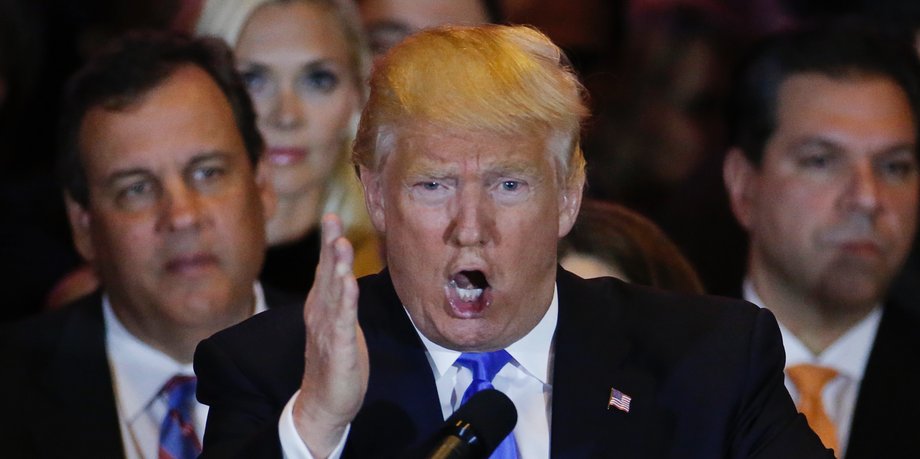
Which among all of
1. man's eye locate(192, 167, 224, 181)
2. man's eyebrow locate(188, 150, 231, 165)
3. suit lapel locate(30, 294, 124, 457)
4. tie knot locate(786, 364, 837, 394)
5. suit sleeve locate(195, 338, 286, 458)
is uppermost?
man's eyebrow locate(188, 150, 231, 165)

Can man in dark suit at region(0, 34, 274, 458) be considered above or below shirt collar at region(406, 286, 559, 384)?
below

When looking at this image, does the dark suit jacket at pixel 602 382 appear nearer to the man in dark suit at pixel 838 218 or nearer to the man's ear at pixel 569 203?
the man's ear at pixel 569 203

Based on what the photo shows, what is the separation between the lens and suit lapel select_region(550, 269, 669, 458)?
7.57ft

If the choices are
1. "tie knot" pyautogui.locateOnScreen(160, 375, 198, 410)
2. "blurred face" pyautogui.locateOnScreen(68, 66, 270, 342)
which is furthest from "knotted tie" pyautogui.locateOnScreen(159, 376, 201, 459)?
"blurred face" pyautogui.locateOnScreen(68, 66, 270, 342)

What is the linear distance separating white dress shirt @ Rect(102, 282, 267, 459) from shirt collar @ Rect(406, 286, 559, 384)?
104cm

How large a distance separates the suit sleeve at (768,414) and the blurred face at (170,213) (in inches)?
52.2

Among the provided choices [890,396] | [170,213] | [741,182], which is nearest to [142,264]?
[170,213]

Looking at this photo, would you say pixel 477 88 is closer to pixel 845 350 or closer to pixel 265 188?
pixel 265 188

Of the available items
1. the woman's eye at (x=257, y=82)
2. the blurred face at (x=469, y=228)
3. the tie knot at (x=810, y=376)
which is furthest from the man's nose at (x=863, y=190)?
the woman's eye at (x=257, y=82)

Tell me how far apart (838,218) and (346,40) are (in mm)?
1471

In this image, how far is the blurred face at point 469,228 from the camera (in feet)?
7.27

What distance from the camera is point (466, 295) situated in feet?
7.45

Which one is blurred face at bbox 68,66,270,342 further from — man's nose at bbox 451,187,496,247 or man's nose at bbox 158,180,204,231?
man's nose at bbox 451,187,496,247

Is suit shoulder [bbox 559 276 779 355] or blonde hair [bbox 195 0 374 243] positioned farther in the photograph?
blonde hair [bbox 195 0 374 243]
